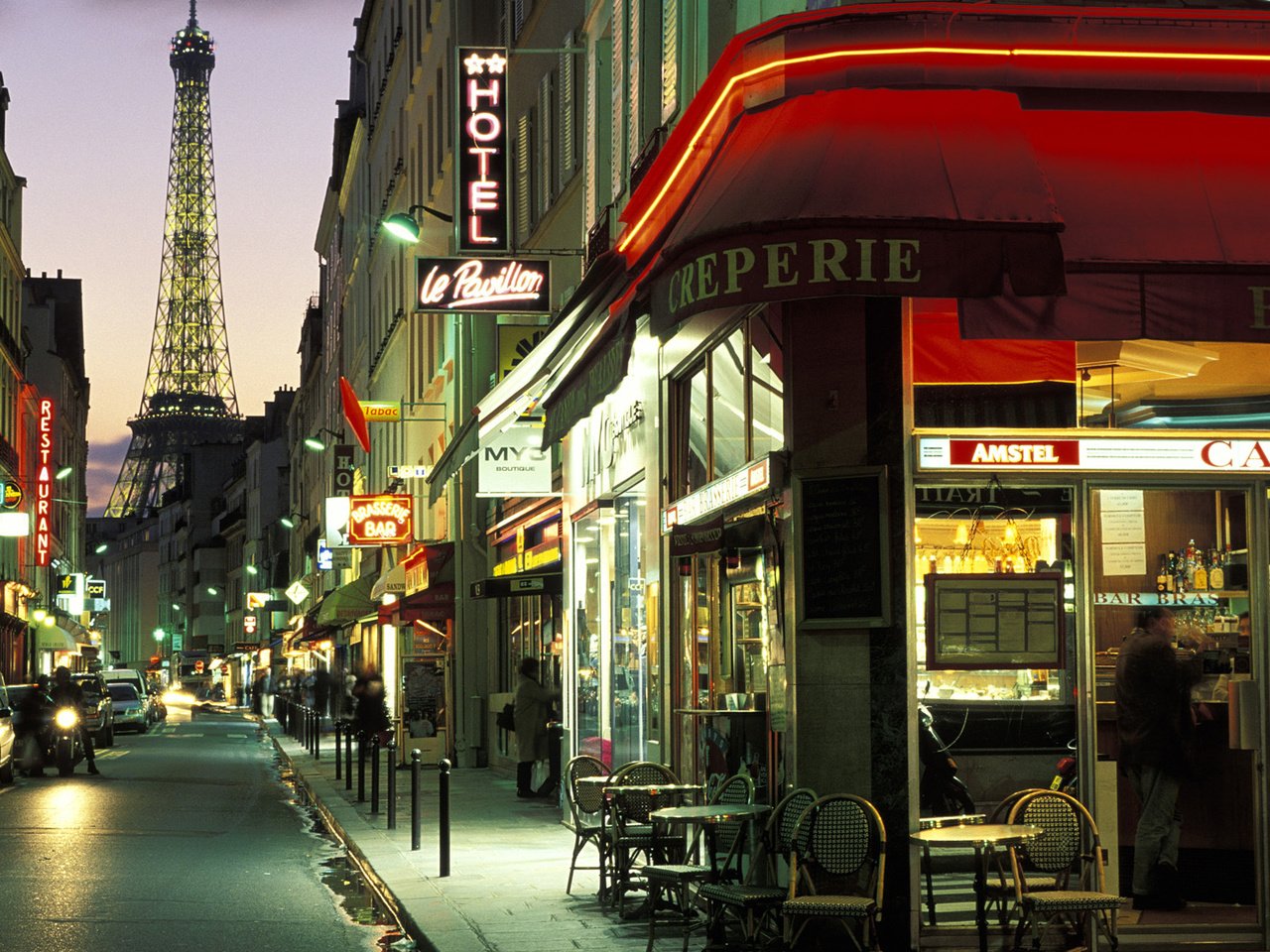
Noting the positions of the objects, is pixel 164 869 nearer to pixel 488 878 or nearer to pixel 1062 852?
pixel 488 878

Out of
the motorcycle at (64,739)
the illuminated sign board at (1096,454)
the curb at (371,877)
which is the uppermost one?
the illuminated sign board at (1096,454)

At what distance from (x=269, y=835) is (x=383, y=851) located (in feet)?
10.6

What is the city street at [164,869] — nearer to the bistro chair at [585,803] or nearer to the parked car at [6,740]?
the parked car at [6,740]

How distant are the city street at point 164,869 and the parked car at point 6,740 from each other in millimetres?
352

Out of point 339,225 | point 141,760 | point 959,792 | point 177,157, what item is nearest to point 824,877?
point 959,792

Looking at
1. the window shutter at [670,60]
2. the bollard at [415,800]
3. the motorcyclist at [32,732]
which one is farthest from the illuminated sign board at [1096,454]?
the motorcyclist at [32,732]

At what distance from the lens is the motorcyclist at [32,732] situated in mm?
31188

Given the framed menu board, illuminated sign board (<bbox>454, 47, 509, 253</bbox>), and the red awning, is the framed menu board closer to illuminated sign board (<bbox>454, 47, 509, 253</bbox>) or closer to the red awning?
the red awning

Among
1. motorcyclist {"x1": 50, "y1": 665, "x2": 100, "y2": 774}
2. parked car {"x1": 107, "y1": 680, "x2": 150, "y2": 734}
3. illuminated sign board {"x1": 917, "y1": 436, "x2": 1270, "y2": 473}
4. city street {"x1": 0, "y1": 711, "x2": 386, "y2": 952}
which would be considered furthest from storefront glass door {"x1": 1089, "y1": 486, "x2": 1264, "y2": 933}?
parked car {"x1": 107, "y1": 680, "x2": 150, "y2": 734}

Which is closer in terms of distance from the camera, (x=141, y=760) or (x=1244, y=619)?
(x=1244, y=619)

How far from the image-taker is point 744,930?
397 inches

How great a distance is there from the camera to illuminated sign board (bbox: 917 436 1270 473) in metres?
10.4

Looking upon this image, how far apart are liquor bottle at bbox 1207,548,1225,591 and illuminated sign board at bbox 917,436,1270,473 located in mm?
513

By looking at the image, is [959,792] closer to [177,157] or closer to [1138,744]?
[1138,744]
